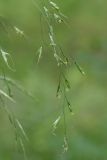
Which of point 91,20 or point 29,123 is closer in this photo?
point 29,123

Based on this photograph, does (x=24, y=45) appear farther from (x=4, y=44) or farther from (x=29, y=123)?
(x=29, y=123)

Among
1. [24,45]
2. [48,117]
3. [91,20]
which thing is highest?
[48,117]

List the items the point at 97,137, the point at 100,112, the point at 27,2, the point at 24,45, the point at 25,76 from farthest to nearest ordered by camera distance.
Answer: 1. the point at 27,2
2. the point at 24,45
3. the point at 25,76
4. the point at 100,112
5. the point at 97,137

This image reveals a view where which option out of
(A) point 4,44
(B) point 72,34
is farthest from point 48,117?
(B) point 72,34

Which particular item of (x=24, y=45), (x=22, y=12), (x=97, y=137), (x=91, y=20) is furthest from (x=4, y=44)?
(x=97, y=137)

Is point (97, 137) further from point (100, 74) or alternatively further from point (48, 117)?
point (100, 74)

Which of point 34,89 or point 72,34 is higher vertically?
point 34,89

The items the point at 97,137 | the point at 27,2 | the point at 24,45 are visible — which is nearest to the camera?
the point at 97,137
